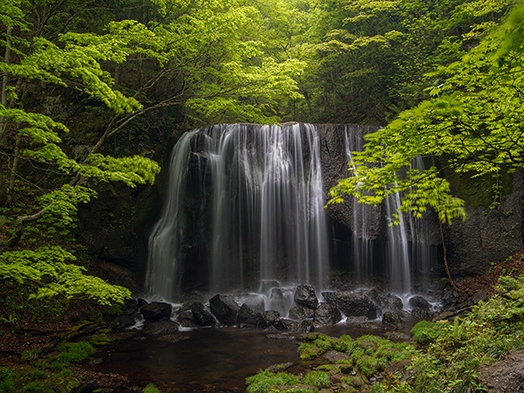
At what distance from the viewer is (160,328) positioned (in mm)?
11172

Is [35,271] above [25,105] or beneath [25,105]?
beneath

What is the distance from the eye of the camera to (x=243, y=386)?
7438 millimetres

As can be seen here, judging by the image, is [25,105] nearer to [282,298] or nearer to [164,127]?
[164,127]

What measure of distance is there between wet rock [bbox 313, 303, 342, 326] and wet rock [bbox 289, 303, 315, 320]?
0.70ft

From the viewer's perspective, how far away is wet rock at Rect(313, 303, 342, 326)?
38.8 ft

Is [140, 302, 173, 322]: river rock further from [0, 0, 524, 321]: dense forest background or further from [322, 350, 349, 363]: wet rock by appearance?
[322, 350, 349, 363]: wet rock

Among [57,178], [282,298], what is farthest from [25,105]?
[282,298]

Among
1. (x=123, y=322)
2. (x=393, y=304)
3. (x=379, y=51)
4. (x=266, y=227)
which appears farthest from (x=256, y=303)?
(x=379, y=51)

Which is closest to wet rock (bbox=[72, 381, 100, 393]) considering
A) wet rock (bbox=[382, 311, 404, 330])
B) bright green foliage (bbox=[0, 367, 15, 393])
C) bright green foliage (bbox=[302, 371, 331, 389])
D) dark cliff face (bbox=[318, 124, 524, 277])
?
bright green foliage (bbox=[0, 367, 15, 393])

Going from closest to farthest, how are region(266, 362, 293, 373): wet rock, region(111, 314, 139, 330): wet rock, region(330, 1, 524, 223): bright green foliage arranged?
region(330, 1, 524, 223): bright green foliage → region(266, 362, 293, 373): wet rock → region(111, 314, 139, 330): wet rock

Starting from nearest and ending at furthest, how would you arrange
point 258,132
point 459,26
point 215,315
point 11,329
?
1. point 11,329
2. point 215,315
3. point 258,132
4. point 459,26

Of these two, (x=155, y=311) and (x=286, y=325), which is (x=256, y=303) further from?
(x=155, y=311)

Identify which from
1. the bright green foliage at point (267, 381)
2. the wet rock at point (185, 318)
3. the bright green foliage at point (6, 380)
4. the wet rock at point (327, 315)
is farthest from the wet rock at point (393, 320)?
the bright green foliage at point (6, 380)

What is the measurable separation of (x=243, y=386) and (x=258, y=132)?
10926 millimetres
